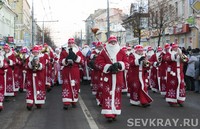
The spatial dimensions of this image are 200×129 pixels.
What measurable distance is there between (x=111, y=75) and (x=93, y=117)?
1.36m

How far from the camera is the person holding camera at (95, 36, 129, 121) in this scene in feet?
33.8

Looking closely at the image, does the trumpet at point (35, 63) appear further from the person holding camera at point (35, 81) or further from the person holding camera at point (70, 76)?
the person holding camera at point (70, 76)

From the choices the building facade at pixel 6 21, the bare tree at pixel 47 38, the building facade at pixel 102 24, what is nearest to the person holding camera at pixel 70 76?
the building facade at pixel 6 21

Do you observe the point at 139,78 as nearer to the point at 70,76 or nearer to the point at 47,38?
the point at 70,76

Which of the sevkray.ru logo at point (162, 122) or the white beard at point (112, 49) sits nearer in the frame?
the sevkray.ru logo at point (162, 122)

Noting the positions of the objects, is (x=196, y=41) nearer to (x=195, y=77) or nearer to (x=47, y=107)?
(x=195, y=77)

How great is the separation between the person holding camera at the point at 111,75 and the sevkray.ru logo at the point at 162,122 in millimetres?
525

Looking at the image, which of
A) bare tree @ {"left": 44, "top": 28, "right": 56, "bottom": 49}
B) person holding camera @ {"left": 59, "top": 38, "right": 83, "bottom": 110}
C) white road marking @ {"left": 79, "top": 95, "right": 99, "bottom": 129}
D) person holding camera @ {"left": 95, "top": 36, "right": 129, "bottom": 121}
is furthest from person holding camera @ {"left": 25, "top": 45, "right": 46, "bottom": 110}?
bare tree @ {"left": 44, "top": 28, "right": 56, "bottom": 49}

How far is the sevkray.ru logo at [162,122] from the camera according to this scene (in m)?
9.94

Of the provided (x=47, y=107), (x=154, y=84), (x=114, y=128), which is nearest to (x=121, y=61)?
(x=114, y=128)

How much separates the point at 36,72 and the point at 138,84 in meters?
3.13

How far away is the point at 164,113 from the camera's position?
39.0ft

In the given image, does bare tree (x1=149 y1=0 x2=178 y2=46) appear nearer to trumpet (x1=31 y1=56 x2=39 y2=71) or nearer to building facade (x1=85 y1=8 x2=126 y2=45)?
trumpet (x1=31 y1=56 x2=39 y2=71)

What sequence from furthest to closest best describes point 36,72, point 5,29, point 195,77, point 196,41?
point 5,29 < point 196,41 < point 195,77 < point 36,72
